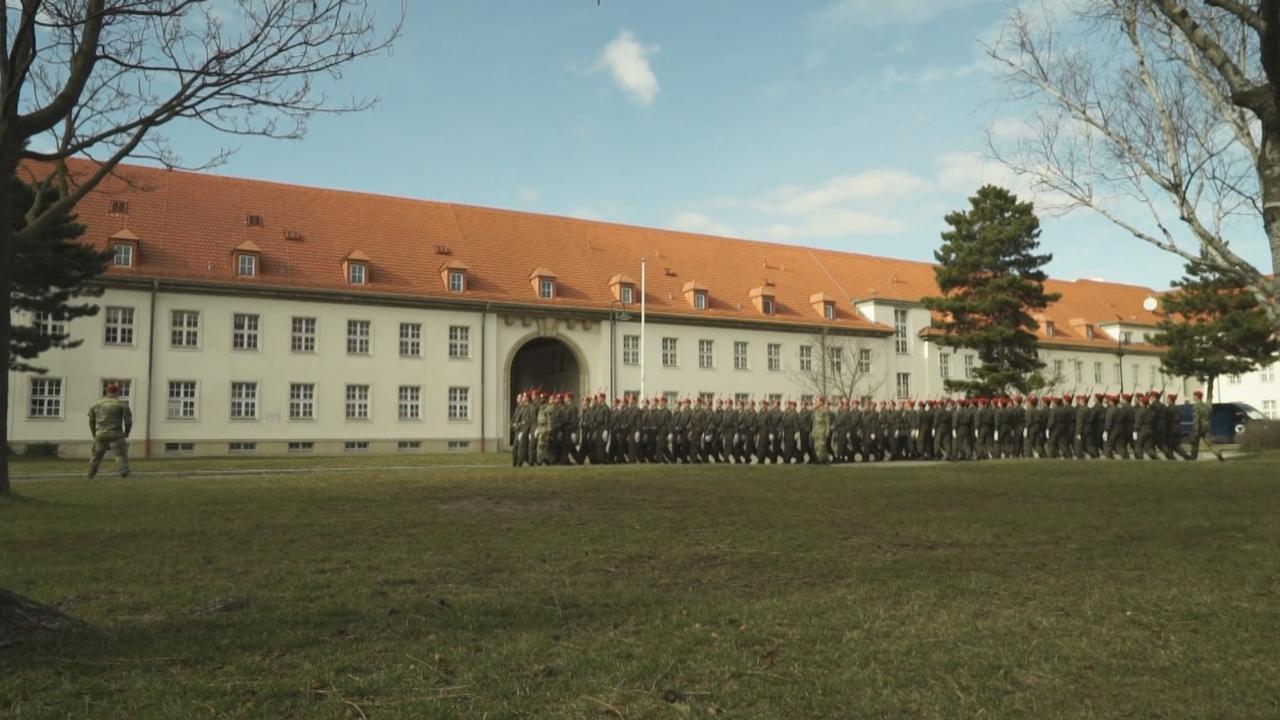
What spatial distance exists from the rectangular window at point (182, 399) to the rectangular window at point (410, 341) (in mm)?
7784

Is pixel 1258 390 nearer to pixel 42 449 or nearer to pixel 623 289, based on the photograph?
pixel 623 289

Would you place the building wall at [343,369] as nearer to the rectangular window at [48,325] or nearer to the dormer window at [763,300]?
the rectangular window at [48,325]

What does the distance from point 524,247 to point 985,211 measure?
68.7 feet

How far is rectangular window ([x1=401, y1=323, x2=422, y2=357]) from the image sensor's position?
38125 mm

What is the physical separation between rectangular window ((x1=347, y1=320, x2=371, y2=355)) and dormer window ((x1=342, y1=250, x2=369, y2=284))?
1.65 m

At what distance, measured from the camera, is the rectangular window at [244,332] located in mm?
35188

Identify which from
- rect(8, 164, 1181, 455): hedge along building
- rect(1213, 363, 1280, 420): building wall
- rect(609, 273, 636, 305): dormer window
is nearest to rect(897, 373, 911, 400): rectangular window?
rect(8, 164, 1181, 455): hedge along building

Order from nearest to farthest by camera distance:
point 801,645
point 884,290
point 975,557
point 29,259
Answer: point 801,645 → point 975,557 → point 29,259 → point 884,290

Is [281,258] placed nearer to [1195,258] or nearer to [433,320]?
[433,320]

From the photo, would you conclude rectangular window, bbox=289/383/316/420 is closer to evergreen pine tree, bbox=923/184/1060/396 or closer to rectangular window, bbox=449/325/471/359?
rectangular window, bbox=449/325/471/359

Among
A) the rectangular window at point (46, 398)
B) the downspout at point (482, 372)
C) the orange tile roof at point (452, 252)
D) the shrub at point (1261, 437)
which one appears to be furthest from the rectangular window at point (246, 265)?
the shrub at point (1261, 437)

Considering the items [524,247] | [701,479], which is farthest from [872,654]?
[524,247]

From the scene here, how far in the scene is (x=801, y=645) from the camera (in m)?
4.61

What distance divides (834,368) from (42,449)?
33166 millimetres
